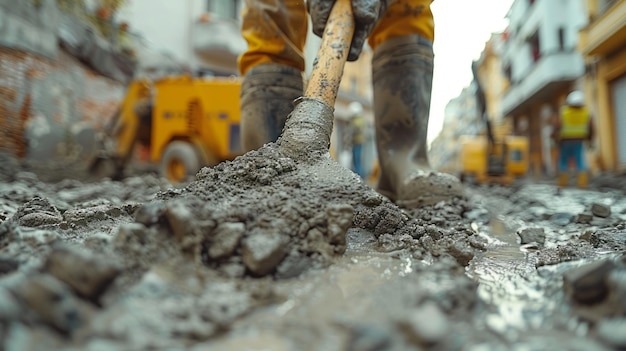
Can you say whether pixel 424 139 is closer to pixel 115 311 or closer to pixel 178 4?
pixel 115 311

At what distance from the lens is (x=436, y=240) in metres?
1.03

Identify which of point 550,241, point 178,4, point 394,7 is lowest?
point 550,241

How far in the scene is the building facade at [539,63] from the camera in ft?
36.0

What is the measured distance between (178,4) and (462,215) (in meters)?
9.82

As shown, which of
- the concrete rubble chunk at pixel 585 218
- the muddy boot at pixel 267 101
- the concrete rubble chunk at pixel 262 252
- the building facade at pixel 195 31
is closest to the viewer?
the concrete rubble chunk at pixel 262 252

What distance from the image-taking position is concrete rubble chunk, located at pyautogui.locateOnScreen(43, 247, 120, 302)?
521 millimetres

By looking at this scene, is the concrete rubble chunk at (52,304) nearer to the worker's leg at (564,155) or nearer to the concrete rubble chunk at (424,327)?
the concrete rubble chunk at (424,327)

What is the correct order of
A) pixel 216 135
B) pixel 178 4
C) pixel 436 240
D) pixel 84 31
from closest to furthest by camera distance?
pixel 436 240 < pixel 216 135 < pixel 84 31 < pixel 178 4

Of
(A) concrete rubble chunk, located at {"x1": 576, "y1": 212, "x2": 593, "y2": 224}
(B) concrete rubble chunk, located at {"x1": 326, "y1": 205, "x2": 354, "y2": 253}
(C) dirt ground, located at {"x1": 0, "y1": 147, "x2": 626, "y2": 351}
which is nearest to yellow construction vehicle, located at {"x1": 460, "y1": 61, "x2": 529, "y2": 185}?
(A) concrete rubble chunk, located at {"x1": 576, "y1": 212, "x2": 593, "y2": 224}

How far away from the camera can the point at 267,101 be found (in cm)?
162

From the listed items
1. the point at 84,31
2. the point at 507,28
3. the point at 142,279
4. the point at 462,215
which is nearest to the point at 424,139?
the point at 462,215

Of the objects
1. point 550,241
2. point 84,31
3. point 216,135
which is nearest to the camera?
point 550,241

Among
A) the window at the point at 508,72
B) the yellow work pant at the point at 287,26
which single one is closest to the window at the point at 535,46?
the window at the point at 508,72

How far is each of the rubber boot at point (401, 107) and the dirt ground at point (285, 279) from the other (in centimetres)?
56
